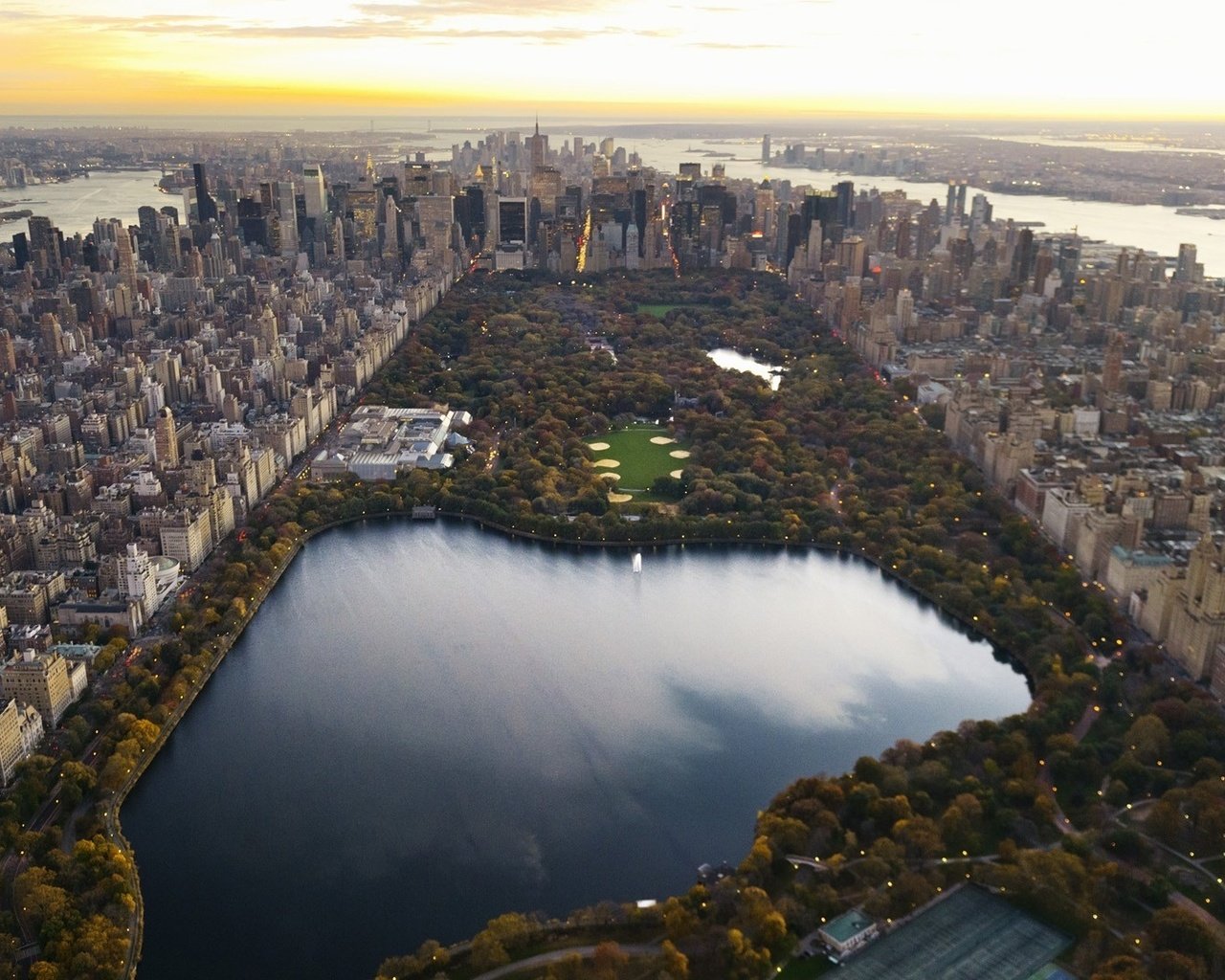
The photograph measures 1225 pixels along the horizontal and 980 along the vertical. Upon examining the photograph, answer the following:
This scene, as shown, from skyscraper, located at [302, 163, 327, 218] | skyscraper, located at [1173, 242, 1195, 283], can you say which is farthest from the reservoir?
skyscraper, located at [302, 163, 327, 218]

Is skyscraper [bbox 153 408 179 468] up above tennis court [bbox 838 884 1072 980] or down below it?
above

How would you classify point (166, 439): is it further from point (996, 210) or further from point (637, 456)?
point (996, 210)

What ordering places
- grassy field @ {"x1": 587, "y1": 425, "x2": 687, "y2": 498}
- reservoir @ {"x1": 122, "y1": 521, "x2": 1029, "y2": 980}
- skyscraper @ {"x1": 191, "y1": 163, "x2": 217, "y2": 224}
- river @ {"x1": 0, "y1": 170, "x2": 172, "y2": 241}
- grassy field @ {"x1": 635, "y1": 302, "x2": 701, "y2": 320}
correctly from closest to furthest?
reservoir @ {"x1": 122, "y1": 521, "x2": 1029, "y2": 980}, grassy field @ {"x1": 587, "y1": 425, "x2": 687, "y2": 498}, grassy field @ {"x1": 635, "y1": 302, "x2": 701, "y2": 320}, skyscraper @ {"x1": 191, "y1": 163, "x2": 217, "y2": 224}, river @ {"x1": 0, "y1": 170, "x2": 172, "y2": 241}

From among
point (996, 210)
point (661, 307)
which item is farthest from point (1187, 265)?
point (996, 210)

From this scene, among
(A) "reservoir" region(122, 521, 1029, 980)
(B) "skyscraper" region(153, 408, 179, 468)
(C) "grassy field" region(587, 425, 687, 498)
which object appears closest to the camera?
(A) "reservoir" region(122, 521, 1029, 980)

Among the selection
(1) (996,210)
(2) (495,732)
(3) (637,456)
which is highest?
(1) (996,210)

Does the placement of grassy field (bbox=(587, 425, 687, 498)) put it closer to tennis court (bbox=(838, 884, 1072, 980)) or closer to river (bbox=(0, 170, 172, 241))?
tennis court (bbox=(838, 884, 1072, 980))
